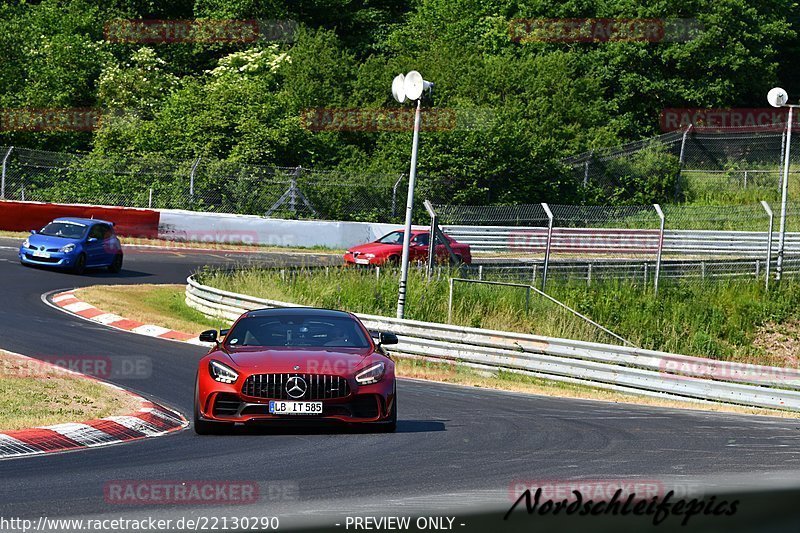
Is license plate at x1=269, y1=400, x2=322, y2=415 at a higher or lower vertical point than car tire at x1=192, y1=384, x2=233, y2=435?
higher

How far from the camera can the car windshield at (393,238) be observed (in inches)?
1240

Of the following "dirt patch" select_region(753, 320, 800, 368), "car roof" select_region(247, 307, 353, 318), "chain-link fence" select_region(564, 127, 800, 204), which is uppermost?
"chain-link fence" select_region(564, 127, 800, 204)

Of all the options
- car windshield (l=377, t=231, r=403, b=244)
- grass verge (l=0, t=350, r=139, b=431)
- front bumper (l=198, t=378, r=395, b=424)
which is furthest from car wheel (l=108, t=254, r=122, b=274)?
front bumper (l=198, t=378, r=395, b=424)

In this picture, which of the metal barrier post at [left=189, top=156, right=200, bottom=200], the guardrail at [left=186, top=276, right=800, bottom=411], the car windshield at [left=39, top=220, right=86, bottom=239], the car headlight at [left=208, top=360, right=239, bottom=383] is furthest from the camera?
the metal barrier post at [left=189, top=156, right=200, bottom=200]

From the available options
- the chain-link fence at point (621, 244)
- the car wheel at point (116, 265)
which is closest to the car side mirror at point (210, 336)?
the chain-link fence at point (621, 244)

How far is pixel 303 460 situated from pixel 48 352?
8.69 m

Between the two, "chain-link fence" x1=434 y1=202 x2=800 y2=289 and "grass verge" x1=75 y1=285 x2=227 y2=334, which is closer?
"grass verge" x1=75 y1=285 x2=227 y2=334

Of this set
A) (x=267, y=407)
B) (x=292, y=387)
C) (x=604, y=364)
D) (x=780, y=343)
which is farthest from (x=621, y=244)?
(x=267, y=407)

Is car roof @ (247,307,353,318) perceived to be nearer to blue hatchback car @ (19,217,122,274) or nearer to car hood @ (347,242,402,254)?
blue hatchback car @ (19,217,122,274)

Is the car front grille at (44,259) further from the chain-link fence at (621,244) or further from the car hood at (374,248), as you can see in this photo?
the chain-link fence at (621,244)

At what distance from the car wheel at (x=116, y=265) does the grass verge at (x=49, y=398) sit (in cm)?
1412

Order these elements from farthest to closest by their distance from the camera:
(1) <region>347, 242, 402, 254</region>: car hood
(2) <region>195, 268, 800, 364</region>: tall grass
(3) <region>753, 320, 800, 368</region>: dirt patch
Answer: (1) <region>347, 242, 402, 254</region>: car hood < (3) <region>753, 320, 800, 368</region>: dirt patch < (2) <region>195, 268, 800, 364</region>: tall grass

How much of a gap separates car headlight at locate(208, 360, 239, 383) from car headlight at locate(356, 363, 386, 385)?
1.10 m

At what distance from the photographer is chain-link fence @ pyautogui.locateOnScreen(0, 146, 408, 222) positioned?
36.8 m
